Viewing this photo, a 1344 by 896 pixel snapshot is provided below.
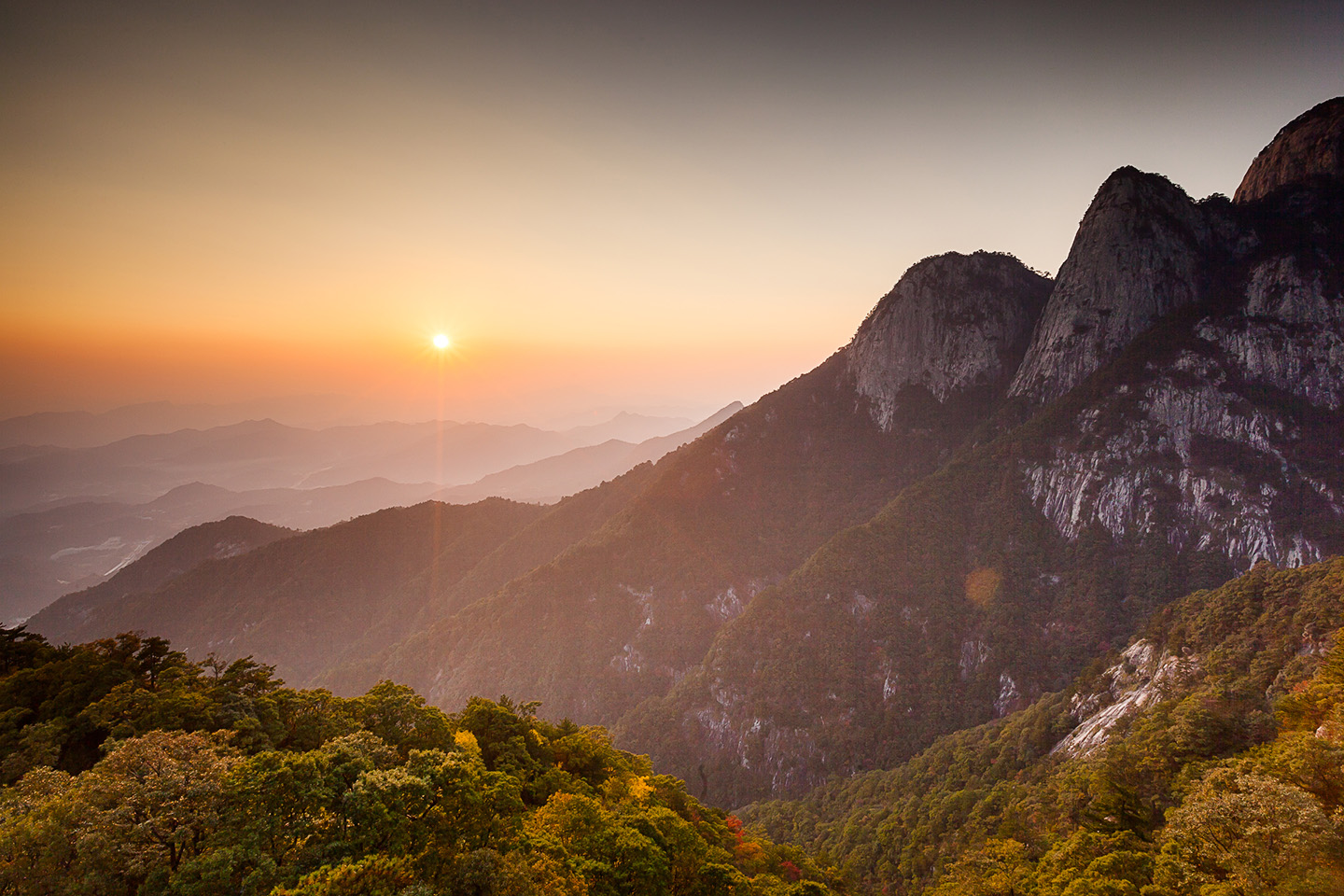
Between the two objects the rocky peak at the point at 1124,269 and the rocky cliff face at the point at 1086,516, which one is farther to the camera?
the rocky peak at the point at 1124,269

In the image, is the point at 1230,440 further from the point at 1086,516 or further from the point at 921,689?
the point at 921,689

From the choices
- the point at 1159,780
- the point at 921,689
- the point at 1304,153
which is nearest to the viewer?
the point at 1159,780

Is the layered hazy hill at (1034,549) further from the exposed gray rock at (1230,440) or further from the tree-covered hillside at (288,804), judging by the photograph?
the tree-covered hillside at (288,804)

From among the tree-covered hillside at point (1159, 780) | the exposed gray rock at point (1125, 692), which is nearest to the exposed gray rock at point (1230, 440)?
the tree-covered hillside at point (1159, 780)

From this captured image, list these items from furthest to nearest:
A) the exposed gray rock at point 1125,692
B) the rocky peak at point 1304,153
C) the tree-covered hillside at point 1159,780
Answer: the rocky peak at point 1304,153
the exposed gray rock at point 1125,692
the tree-covered hillside at point 1159,780

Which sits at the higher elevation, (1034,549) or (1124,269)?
(1124,269)

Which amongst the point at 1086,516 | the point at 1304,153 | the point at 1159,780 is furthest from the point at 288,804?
the point at 1304,153

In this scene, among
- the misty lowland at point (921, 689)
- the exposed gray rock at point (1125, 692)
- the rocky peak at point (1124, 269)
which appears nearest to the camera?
the misty lowland at point (921, 689)
